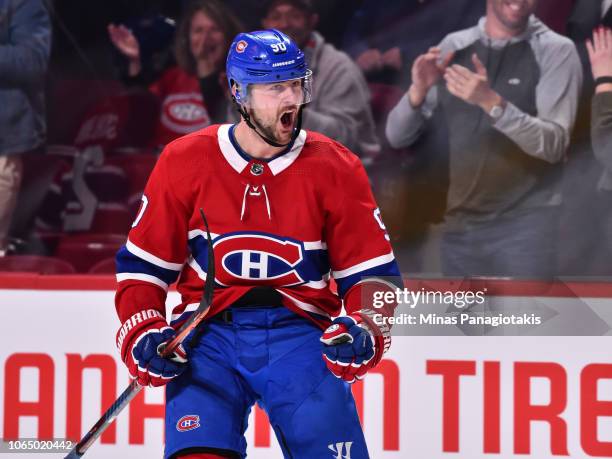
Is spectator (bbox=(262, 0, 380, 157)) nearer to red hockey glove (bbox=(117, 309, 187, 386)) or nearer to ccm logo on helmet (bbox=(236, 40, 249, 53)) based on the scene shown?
ccm logo on helmet (bbox=(236, 40, 249, 53))

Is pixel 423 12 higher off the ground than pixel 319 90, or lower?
higher

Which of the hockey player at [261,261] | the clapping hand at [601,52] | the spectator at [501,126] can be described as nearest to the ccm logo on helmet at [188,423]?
the hockey player at [261,261]

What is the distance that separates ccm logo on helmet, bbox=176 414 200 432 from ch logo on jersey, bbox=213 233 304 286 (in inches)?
13.1

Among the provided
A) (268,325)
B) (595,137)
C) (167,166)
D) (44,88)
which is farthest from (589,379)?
(44,88)

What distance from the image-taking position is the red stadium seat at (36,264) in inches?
150

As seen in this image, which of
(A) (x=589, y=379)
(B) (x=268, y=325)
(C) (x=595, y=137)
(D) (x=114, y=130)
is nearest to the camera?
(B) (x=268, y=325)

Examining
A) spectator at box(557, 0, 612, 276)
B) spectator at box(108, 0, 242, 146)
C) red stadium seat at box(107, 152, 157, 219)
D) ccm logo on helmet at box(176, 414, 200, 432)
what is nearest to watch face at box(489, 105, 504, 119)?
spectator at box(557, 0, 612, 276)

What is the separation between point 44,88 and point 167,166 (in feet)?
5.75

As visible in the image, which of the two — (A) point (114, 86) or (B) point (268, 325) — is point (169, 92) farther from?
(B) point (268, 325)

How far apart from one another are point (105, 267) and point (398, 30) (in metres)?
1.33

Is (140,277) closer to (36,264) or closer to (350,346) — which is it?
(350,346)

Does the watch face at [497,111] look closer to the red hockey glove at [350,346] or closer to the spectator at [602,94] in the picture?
the spectator at [602,94]

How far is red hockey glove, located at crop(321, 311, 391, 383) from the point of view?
93.8 inches

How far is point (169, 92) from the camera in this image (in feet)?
13.8
